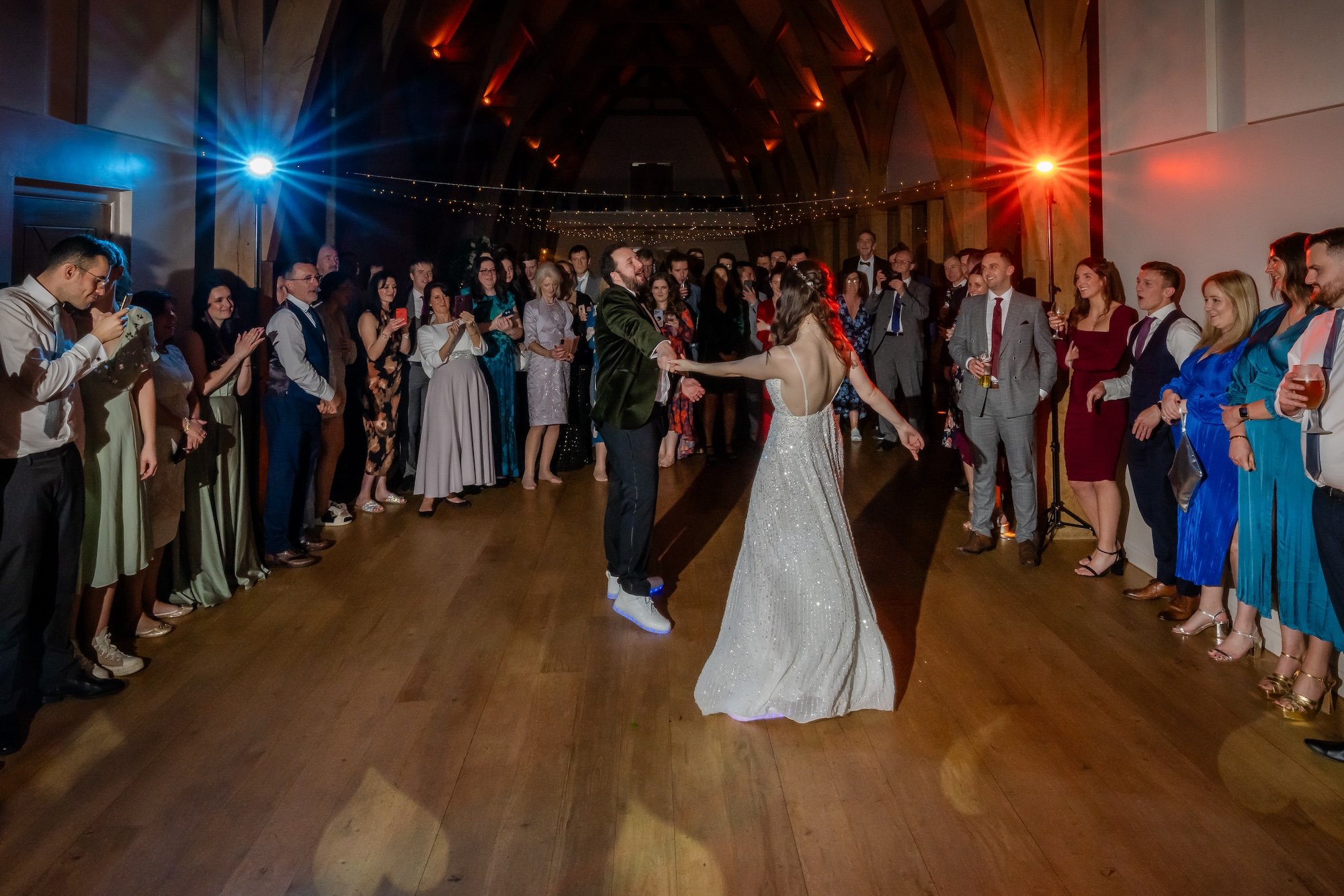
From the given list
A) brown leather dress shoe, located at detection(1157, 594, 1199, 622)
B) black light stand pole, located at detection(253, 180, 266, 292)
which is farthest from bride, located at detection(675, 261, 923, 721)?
black light stand pole, located at detection(253, 180, 266, 292)

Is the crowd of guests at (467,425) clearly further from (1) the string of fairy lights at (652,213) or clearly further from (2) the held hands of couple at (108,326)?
(1) the string of fairy lights at (652,213)

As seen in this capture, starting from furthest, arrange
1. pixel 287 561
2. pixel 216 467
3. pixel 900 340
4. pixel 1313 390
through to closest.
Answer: pixel 900 340 < pixel 287 561 < pixel 216 467 < pixel 1313 390

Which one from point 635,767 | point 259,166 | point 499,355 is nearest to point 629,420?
point 635,767

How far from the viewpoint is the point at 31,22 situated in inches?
153

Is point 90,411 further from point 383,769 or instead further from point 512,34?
point 512,34

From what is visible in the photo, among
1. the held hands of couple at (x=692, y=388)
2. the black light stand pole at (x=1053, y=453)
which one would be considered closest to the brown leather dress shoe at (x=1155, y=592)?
the black light stand pole at (x=1053, y=453)

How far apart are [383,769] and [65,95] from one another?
11.1 ft

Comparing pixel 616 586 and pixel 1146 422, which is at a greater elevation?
pixel 1146 422

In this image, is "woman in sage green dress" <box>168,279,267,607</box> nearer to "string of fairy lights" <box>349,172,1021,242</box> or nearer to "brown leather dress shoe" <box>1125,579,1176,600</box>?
"brown leather dress shoe" <box>1125,579,1176,600</box>

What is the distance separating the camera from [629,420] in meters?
3.90

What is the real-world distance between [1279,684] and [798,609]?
1646 millimetres

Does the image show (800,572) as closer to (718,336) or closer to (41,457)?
(41,457)

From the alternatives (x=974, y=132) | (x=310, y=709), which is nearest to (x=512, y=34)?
(x=974, y=132)

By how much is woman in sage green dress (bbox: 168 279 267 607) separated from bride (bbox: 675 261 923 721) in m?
2.34
